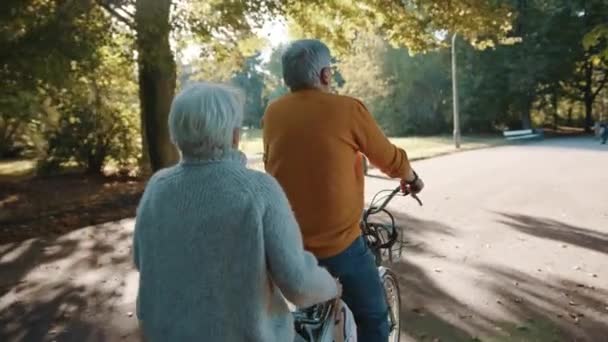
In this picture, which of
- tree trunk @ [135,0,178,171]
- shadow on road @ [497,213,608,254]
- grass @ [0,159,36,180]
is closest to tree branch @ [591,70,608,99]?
tree trunk @ [135,0,178,171]

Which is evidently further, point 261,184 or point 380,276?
point 380,276

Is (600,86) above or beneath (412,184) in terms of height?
beneath

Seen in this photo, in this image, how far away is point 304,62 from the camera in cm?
266

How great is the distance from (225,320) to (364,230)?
1557 mm

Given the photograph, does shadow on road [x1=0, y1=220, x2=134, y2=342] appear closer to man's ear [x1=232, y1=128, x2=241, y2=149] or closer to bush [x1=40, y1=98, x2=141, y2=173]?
man's ear [x1=232, y1=128, x2=241, y2=149]

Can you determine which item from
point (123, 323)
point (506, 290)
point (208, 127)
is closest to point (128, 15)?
point (123, 323)

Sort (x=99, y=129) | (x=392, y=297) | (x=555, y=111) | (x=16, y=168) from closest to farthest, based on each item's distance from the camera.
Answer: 1. (x=392, y=297)
2. (x=99, y=129)
3. (x=16, y=168)
4. (x=555, y=111)

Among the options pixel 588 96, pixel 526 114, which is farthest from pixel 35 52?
pixel 588 96

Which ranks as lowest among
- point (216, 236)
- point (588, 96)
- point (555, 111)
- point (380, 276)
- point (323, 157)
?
point (555, 111)

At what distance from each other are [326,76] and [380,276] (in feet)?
3.78

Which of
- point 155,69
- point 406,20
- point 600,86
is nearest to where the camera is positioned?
point 155,69

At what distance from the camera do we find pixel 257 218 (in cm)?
177

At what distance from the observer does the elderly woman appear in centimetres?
179

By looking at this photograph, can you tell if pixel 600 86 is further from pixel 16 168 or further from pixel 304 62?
pixel 304 62
